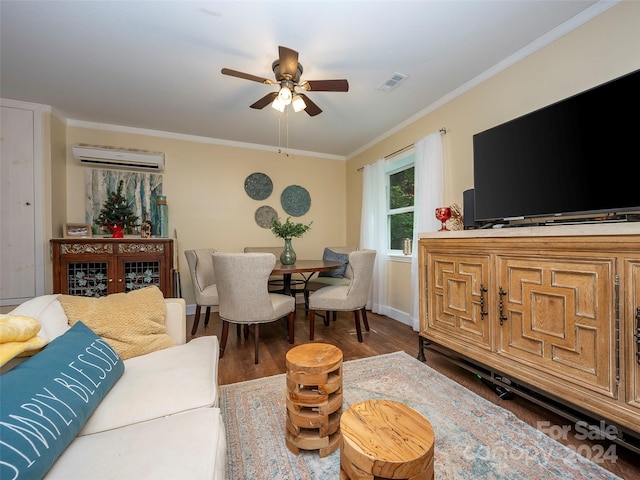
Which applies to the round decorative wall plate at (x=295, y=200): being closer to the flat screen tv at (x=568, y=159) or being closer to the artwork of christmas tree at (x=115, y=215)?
the artwork of christmas tree at (x=115, y=215)

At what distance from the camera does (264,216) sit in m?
4.23

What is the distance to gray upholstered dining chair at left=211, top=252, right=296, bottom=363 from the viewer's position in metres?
2.19

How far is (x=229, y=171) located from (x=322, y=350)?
3.39 metres

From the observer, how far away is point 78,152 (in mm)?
3223

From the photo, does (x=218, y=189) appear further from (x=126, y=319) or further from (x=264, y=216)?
(x=126, y=319)

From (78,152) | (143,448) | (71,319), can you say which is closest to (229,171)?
(78,152)

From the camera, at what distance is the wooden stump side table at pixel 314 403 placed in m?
1.24

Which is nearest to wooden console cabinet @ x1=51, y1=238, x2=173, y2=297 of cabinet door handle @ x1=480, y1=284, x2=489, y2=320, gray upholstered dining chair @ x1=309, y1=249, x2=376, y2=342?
gray upholstered dining chair @ x1=309, y1=249, x2=376, y2=342

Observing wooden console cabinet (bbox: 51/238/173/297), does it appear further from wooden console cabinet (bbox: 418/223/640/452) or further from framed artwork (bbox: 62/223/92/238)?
wooden console cabinet (bbox: 418/223/640/452)

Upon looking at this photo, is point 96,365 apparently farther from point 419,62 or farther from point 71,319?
point 419,62

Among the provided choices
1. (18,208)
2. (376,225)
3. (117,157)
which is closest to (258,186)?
(117,157)

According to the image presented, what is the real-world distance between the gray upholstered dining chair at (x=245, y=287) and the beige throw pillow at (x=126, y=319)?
0.73 m

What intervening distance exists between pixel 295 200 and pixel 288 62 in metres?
2.64

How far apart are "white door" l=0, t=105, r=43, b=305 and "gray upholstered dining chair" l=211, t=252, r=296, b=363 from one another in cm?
233
